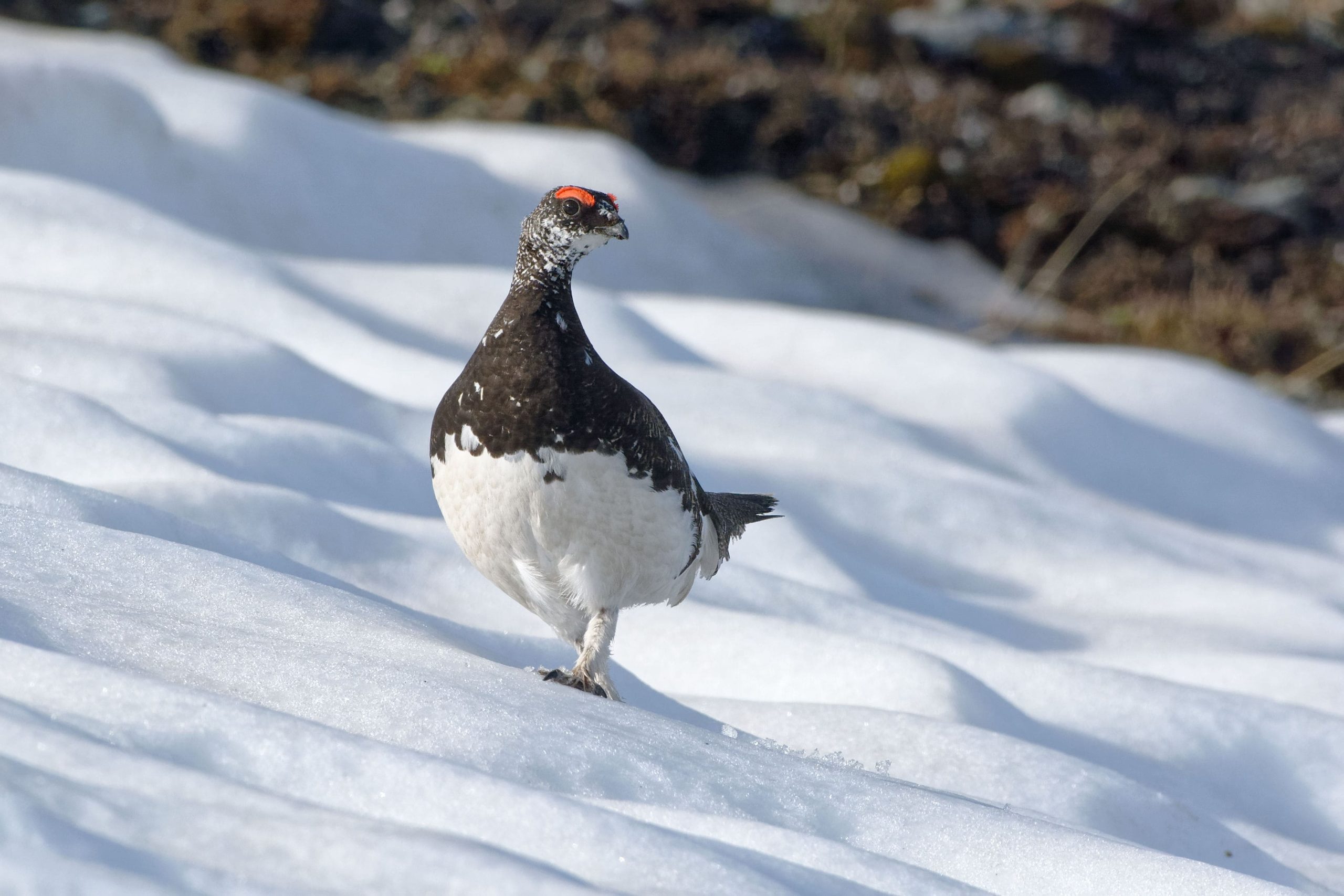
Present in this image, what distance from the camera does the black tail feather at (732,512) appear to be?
3.64 metres

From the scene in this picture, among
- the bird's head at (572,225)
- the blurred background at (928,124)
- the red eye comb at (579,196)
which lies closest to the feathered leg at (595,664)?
the bird's head at (572,225)

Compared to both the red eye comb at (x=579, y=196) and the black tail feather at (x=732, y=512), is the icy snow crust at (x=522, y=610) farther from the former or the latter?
the red eye comb at (x=579, y=196)

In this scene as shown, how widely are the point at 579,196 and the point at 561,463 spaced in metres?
0.65

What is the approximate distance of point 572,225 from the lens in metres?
3.06

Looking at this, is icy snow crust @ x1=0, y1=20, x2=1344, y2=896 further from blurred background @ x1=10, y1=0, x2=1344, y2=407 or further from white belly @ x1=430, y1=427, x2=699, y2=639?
blurred background @ x1=10, y1=0, x2=1344, y2=407

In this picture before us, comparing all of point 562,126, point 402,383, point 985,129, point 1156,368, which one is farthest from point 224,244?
point 985,129

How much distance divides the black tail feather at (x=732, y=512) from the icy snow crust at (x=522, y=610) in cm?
39

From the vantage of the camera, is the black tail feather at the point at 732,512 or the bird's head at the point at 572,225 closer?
the bird's head at the point at 572,225

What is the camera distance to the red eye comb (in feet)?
10.00

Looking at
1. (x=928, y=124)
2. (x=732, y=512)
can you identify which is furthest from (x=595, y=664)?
(x=928, y=124)

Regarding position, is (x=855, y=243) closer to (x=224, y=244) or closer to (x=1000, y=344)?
(x=1000, y=344)

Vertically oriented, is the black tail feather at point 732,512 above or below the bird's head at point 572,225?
below

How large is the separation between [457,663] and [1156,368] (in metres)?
6.74

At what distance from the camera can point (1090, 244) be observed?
545 inches
